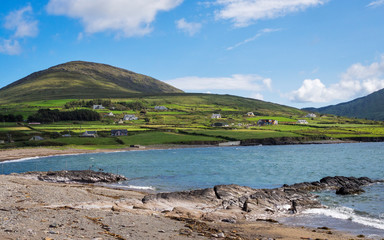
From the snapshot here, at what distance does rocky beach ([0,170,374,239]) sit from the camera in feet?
57.8

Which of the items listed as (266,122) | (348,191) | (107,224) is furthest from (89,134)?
(107,224)

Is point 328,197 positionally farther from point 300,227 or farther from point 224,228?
point 224,228

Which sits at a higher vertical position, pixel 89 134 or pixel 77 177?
pixel 89 134

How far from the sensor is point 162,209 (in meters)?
27.4

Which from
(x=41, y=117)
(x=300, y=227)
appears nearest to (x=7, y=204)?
(x=300, y=227)

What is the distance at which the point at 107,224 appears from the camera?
19.6m

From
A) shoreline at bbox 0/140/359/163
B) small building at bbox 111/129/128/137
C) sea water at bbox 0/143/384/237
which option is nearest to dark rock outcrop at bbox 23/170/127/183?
sea water at bbox 0/143/384/237

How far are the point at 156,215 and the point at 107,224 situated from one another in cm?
525

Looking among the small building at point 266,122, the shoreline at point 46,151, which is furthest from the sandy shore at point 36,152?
the small building at point 266,122

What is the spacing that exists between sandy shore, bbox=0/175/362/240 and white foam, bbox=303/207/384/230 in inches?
169

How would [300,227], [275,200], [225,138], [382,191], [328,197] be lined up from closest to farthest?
1. [300,227]
2. [275,200]
3. [328,197]
4. [382,191]
5. [225,138]

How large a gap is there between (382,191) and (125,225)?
Result: 30794 millimetres

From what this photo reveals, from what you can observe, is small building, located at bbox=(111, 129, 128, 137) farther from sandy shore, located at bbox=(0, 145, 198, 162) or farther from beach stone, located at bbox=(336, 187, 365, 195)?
beach stone, located at bbox=(336, 187, 365, 195)

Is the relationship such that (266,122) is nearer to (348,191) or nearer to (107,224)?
(348,191)
